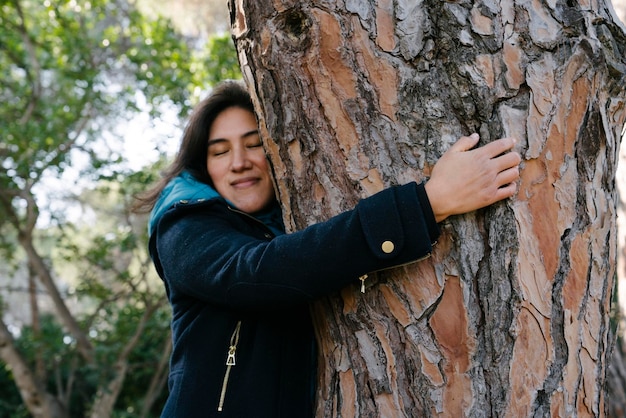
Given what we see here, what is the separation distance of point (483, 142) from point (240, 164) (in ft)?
3.11

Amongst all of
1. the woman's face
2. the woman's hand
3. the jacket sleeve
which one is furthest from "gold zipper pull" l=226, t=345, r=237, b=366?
the woman's hand

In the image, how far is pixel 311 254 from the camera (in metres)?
1.67

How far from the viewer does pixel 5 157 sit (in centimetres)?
577

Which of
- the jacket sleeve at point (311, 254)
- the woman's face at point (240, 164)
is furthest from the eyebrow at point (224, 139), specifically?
the jacket sleeve at point (311, 254)

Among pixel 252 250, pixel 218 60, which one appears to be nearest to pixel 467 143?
pixel 252 250

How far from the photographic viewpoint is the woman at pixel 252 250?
1.61 meters

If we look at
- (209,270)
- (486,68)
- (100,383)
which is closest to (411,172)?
(486,68)

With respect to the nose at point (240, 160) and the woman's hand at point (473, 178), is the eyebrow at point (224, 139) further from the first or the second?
the woman's hand at point (473, 178)

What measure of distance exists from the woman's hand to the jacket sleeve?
4 cm

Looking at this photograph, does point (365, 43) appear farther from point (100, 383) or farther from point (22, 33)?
point (22, 33)

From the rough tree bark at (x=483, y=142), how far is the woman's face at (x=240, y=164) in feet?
1.98

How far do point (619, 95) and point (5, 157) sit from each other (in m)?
5.30

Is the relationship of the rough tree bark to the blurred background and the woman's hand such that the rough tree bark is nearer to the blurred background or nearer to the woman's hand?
the woman's hand

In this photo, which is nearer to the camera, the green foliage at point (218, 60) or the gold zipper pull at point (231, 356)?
the gold zipper pull at point (231, 356)
